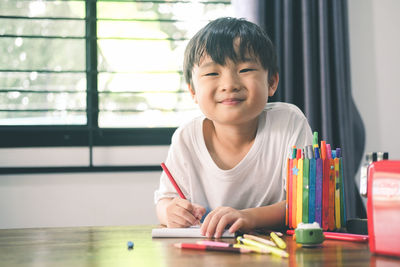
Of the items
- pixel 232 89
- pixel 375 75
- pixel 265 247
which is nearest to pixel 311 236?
pixel 265 247

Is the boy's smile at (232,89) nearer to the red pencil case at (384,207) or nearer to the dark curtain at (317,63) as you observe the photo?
the red pencil case at (384,207)

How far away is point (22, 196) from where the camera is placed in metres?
2.05

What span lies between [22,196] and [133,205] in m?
0.49

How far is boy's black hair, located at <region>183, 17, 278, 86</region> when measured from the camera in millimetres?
1157

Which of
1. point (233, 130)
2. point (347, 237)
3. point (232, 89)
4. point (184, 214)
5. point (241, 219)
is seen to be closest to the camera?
point (347, 237)

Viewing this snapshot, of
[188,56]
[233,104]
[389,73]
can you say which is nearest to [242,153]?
[233,104]

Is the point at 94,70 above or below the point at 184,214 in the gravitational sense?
above

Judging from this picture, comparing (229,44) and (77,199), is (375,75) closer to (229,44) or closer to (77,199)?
(229,44)

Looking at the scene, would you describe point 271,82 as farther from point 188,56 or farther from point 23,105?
point 23,105

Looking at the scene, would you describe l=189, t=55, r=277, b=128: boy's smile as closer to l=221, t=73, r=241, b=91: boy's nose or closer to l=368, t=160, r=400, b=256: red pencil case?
l=221, t=73, r=241, b=91: boy's nose

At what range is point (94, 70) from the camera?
2154 millimetres

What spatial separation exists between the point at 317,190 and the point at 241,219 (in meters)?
0.15

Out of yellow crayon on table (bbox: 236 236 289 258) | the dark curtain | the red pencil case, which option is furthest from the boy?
the dark curtain

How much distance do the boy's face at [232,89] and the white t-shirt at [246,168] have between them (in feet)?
0.35
